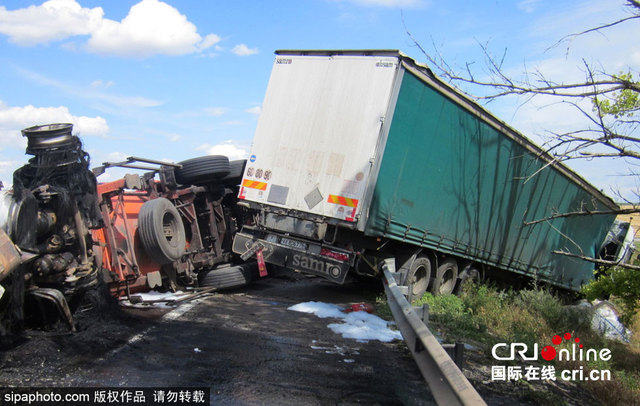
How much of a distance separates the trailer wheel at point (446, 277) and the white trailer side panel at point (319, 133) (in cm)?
318

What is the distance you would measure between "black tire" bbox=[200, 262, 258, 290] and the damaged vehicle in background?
18 mm

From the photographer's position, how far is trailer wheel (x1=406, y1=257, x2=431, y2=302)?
940 centimetres

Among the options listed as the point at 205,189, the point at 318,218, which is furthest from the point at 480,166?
the point at 205,189

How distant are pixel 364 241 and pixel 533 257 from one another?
6552 millimetres

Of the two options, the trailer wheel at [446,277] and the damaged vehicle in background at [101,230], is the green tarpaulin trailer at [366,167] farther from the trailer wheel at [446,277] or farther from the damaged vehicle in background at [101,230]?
→ the damaged vehicle in background at [101,230]

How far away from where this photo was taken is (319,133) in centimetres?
834

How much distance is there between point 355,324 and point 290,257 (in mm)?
2241

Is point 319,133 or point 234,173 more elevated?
point 319,133

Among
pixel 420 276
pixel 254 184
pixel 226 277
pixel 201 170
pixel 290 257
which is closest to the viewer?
pixel 290 257

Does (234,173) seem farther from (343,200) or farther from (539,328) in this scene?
(539,328)

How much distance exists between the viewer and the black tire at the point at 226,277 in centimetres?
905

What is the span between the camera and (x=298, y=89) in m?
8.66

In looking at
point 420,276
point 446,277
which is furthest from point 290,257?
point 446,277

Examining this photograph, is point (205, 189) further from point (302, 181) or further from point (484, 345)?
point (484, 345)
